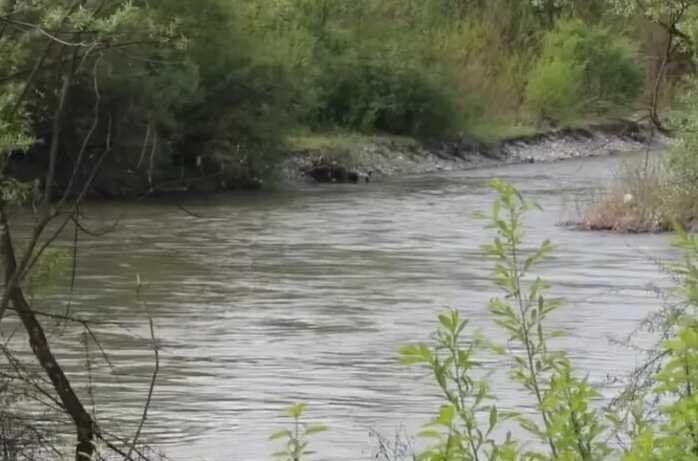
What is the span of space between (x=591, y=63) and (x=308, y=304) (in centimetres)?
3551

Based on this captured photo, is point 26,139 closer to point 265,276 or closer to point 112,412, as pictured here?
point 112,412

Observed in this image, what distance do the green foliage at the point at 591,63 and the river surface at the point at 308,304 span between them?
18.2 metres

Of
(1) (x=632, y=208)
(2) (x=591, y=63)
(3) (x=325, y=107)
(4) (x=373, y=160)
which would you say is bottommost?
(4) (x=373, y=160)

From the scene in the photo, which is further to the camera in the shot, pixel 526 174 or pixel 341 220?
pixel 526 174

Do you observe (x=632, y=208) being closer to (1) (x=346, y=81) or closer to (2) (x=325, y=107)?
(2) (x=325, y=107)

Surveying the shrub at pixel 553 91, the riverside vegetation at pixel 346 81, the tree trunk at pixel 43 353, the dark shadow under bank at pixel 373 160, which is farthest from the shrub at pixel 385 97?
the tree trunk at pixel 43 353

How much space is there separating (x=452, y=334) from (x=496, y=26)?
5072 cm

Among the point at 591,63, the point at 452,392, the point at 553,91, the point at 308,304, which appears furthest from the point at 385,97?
the point at 452,392

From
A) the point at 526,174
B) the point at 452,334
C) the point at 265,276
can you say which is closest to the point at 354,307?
the point at 265,276

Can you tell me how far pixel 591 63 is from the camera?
173ft

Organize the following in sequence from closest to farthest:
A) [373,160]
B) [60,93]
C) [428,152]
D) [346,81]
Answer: [60,93] → [373,160] → [428,152] → [346,81]

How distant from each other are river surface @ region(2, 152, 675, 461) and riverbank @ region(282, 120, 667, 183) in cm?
452

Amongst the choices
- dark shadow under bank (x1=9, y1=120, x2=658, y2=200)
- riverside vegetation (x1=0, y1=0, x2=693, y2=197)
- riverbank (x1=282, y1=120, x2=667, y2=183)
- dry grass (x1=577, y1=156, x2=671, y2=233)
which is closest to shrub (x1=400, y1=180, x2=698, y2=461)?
riverside vegetation (x1=0, y1=0, x2=693, y2=197)

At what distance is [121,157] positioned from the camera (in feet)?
105
